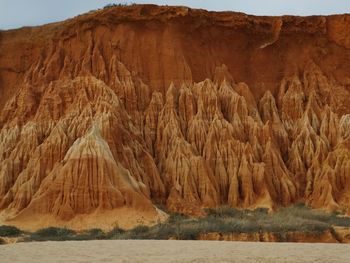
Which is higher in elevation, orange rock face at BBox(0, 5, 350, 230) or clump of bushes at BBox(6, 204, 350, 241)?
orange rock face at BBox(0, 5, 350, 230)

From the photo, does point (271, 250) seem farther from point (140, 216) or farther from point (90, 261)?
point (140, 216)

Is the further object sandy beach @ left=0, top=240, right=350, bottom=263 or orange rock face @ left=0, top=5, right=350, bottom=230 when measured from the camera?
orange rock face @ left=0, top=5, right=350, bottom=230

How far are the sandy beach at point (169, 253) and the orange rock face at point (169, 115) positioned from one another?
11526 mm

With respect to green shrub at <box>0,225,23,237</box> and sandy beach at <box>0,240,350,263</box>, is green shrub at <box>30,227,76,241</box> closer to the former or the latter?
green shrub at <box>0,225,23,237</box>

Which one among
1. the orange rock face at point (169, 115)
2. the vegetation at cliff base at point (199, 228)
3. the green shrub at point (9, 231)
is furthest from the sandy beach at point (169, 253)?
the orange rock face at point (169, 115)

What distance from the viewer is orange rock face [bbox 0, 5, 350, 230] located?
36.8 m

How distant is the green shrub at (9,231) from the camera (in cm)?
3170

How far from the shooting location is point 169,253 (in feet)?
65.3

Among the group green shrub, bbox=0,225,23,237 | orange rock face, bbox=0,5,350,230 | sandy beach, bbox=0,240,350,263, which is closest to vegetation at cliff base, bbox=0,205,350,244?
green shrub, bbox=0,225,23,237

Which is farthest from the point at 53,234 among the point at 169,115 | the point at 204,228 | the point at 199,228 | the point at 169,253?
the point at 169,115

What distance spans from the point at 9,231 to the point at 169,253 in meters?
14.8

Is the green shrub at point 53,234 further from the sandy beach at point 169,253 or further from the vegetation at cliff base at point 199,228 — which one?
the sandy beach at point 169,253

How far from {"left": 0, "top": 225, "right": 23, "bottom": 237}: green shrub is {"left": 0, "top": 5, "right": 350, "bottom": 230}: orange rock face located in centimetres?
147

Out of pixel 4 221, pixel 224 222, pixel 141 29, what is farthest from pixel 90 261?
pixel 141 29
